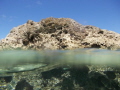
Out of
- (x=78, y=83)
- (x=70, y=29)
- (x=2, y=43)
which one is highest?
(x=70, y=29)

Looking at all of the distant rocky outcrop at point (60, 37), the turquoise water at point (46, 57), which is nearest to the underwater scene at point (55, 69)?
the turquoise water at point (46, 57)

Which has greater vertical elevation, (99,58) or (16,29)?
(16,29)

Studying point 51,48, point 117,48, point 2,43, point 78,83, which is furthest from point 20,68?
point 117,48

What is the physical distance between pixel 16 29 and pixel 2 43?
2.11 metres

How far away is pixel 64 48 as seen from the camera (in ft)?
34.9

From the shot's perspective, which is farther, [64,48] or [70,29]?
[70,29]

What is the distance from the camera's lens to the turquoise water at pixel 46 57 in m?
11.6

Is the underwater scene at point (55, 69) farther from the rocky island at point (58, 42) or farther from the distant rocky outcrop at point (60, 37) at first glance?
the distant rocky outcrop at point (60, 37)

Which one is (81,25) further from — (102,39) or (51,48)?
(51,48)

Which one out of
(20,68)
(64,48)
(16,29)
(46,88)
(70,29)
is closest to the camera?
(46,88)

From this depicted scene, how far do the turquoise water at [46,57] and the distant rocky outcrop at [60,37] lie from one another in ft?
1.92

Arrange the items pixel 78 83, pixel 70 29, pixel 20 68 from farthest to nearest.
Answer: pixel 20 68 < pixel 70 29 < pixel 78 83

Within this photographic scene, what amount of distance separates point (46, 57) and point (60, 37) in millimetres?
2780

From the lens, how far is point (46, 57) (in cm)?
1264
